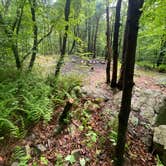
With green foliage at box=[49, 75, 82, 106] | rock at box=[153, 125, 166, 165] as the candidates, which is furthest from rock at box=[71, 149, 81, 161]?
rock at box=[153, 125, 166, 165]

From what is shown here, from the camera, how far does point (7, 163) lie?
367cm

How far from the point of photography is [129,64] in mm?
3461

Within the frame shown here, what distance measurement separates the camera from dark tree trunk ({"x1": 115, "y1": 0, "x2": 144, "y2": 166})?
3229 mm

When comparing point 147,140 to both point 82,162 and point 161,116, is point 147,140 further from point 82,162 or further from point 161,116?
point 82,162

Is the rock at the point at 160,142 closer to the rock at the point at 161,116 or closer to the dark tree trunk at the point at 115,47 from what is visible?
the rock at the point at 161,116

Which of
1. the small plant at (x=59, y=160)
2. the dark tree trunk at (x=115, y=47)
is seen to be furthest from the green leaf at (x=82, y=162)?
the dark tree trunk at (x=115, y=47)

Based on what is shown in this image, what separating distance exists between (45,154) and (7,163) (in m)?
0.77

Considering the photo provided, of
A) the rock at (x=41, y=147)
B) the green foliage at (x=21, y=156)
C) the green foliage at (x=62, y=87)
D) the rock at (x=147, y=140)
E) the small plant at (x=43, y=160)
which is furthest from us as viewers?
the green foliage at (x=62, y=87)

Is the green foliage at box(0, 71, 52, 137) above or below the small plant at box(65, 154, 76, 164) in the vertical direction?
above

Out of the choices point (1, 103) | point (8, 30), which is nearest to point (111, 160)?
point (1, 103)

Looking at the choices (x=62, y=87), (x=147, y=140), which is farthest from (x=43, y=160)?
(x=62, y=87)

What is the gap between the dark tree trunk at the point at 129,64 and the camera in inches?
127

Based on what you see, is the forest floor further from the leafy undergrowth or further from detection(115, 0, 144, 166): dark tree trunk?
detection(115, 0, 144, 166): dark tree trunk

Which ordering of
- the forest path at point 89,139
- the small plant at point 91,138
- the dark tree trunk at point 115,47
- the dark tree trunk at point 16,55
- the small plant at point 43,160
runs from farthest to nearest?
1. the dark tree trunk at point 115,47
2. the dark tree trunk at point 16,55
3. the small plant at point 91,138
4. the forest path at point 89,139
5. the small plant at point 43,160
